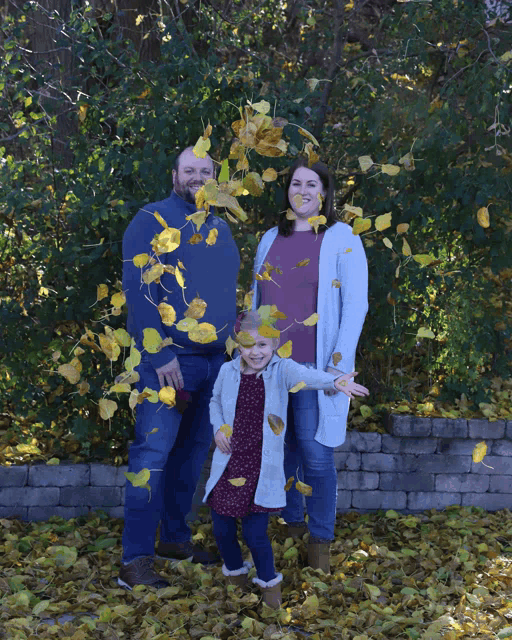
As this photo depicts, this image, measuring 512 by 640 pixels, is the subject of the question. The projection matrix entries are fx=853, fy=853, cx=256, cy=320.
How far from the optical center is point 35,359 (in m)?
4.89

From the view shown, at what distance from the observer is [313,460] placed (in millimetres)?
3900

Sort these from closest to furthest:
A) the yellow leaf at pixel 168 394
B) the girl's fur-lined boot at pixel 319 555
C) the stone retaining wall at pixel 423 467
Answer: the yellow leaf at pixel 168 394 < the girl's fur-lined boot at pixel 319 555 < the stone retaining wall at pixel 423 467

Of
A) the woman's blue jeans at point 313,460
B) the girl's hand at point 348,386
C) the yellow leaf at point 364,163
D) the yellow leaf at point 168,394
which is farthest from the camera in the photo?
the yellow leaf at point 364,163

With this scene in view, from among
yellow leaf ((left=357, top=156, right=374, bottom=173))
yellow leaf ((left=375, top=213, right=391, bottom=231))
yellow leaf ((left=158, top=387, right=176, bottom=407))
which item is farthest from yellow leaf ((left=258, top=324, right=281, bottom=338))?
yellow leaf ((left=357, top=156, right=374, bottom=173))

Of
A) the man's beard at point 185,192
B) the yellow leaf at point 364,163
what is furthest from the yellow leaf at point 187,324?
the yellow leaf at point 364,163

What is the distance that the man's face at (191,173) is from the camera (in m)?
3.71

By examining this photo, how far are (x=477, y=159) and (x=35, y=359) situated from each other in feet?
9.21

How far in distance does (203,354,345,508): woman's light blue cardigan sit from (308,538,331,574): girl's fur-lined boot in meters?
0.60

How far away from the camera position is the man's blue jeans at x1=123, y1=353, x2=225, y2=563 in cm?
379

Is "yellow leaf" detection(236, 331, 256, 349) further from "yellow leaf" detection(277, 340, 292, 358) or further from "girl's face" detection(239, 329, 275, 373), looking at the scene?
"yellow leaf" detection(277, 340, 292, 358)

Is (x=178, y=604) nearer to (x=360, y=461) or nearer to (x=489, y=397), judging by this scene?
(x=360, y=461)

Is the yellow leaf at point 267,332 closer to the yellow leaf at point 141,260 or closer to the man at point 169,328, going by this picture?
the man at point 169,328

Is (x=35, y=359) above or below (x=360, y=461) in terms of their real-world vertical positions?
above

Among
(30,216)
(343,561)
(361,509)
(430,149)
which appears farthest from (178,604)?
(430,149)
